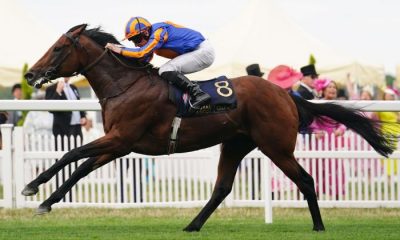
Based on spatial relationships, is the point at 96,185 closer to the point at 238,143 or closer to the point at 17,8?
the point at 238,143

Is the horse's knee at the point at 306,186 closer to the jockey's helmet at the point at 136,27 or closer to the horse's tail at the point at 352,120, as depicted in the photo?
the horse's tail at the point at 352,120

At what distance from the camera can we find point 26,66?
21859 millimetres

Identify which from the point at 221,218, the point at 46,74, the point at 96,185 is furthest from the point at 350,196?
the point at 46,74

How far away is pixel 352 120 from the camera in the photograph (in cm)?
1073

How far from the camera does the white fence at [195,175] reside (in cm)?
1299

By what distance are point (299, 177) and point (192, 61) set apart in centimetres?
155

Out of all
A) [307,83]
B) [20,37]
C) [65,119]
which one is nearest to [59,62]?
[65,119]

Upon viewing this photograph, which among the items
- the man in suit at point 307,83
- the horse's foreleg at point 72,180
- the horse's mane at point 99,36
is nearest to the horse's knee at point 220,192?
the horse's foreleg at point 72,180

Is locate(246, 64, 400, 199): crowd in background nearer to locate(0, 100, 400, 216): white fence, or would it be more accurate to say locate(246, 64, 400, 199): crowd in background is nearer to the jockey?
locate(0, 100, 400, 216): white fence

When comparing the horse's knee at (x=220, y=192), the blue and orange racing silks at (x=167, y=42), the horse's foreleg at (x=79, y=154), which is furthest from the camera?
the horse's knee at (x=220, y=192)

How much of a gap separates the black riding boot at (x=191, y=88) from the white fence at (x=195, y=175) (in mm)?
3250

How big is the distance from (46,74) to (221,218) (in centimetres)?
329

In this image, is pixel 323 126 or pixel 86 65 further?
pixel 323 126

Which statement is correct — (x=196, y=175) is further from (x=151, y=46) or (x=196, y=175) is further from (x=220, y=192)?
(x=151, y=46)
